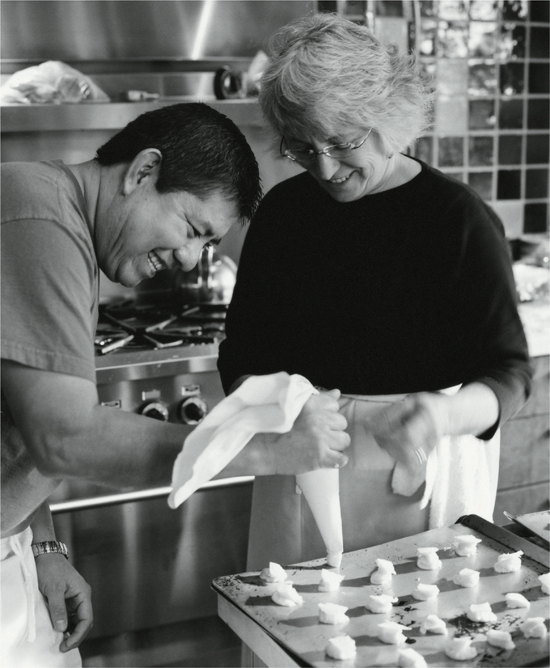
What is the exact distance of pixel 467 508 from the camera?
1.66 m

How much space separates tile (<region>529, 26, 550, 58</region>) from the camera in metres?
3.37

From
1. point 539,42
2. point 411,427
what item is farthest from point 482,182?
point 411,427

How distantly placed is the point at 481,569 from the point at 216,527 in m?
1.35

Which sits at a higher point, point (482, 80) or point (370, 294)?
point (482, 80)

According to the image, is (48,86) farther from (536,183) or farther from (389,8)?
(536,183)

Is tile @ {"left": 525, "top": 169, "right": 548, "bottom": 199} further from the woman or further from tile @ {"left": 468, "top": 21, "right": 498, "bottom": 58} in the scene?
the woman

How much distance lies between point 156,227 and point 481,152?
8.22ft

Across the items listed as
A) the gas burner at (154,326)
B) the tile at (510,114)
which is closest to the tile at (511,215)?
the tile at (510,114)

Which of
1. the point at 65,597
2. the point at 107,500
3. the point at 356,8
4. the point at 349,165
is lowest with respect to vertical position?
the point at 107,500

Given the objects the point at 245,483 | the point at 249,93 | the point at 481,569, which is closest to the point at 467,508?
the point at 481,569

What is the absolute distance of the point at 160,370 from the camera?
7.61ft

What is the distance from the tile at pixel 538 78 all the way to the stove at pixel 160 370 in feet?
5.85

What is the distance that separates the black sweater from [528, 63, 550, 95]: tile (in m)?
2.04

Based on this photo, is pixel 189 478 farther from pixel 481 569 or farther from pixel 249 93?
pixel 249 93
